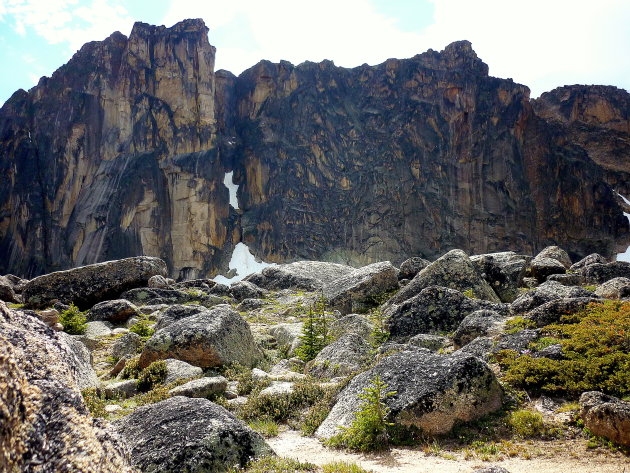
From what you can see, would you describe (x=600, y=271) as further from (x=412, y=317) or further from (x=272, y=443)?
(x=272, y=443)

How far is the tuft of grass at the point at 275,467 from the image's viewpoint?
6.10 m

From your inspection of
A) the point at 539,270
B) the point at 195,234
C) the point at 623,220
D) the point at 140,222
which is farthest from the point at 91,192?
the point at 623,220

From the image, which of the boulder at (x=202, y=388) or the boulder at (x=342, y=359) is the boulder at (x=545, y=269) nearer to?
the boulder at (x=342, y=359)

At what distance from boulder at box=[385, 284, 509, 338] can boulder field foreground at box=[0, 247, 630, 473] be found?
46 mm

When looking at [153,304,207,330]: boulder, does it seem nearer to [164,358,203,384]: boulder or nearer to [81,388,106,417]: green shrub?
[164,358,203,384]: boulder

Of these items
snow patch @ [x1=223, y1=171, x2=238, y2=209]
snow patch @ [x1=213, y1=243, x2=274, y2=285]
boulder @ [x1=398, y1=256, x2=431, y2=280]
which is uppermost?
snow patch @ [x1=223, y1=171, x2=238, y2=209]

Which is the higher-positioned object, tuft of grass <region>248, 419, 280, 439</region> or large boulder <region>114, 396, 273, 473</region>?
large boulder <region>114, 396, 273, 473</region>

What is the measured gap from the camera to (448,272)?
786 inches

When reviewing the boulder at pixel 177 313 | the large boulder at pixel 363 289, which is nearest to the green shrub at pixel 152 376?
the boulder at pixel 177 313

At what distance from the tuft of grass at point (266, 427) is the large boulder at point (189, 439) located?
1.62m

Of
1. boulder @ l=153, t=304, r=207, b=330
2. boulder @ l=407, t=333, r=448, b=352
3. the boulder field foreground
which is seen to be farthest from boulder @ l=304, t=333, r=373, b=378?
boulder @ l=153, t=304, r=207, b=330

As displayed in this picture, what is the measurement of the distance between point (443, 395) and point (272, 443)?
3047mm

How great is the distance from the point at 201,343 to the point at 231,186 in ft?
276

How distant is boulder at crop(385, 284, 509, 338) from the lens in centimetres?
1516
